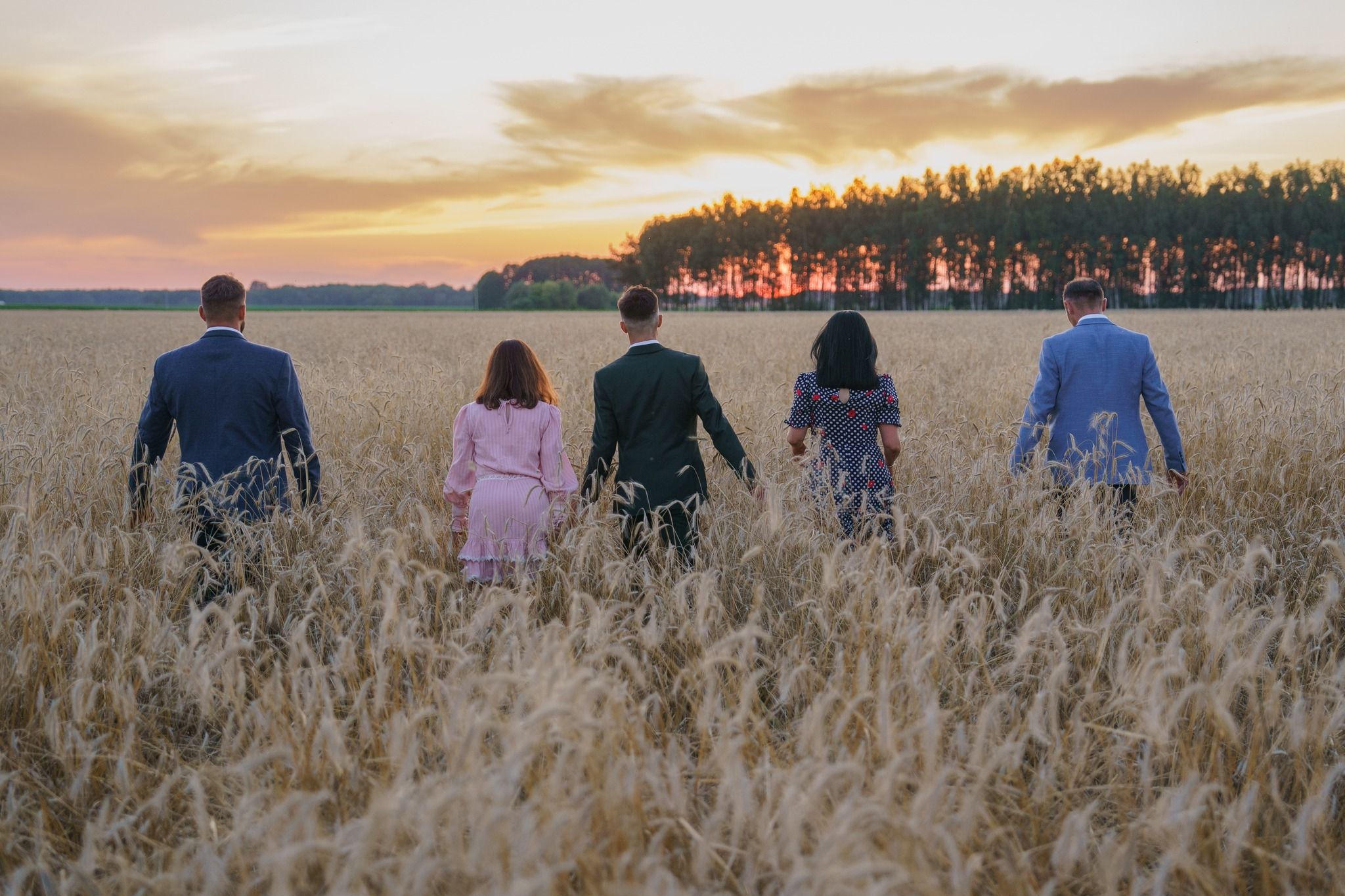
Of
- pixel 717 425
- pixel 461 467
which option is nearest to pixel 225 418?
pixel 461 467

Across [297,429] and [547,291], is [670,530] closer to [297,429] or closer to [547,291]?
[297,429]

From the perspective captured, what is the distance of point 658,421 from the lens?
4434mm

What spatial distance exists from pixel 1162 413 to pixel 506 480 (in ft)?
12.6

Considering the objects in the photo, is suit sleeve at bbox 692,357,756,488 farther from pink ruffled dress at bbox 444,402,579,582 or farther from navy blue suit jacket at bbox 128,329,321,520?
navy blue suit jacket at bbox 128,329,321,520

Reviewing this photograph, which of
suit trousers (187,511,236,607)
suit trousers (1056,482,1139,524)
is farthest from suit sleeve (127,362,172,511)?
suit trousers (1056,482,1139,524)

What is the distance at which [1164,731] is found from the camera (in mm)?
2080

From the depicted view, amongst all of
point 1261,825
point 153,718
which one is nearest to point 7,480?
point 153,718

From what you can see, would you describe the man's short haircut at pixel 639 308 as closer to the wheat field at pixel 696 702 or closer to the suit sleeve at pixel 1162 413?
the wheat field at pixel 696 702

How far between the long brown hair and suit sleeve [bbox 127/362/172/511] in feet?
5.26

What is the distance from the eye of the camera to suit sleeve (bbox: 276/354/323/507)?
14.5 ft

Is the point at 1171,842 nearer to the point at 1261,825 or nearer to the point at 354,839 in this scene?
the point at 1261,825

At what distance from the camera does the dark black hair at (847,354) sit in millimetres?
4605

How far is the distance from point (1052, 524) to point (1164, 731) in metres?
2.14

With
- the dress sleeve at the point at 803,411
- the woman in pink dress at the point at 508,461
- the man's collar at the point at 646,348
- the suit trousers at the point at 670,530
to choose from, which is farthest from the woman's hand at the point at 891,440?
the woman in pink dress at the point at 508,461
